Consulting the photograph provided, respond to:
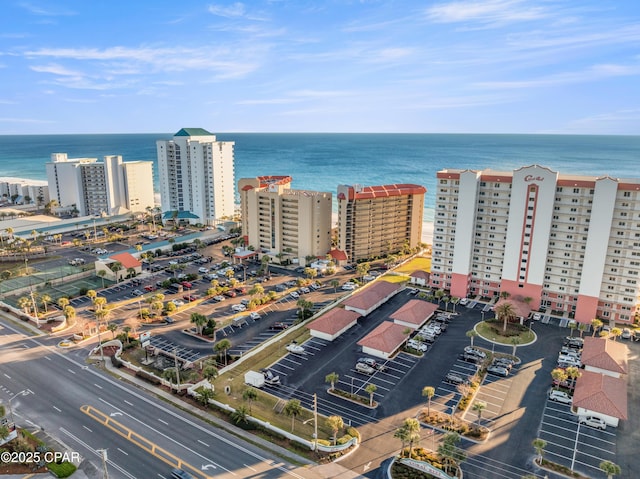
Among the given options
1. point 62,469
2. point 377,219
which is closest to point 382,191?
point 377,219

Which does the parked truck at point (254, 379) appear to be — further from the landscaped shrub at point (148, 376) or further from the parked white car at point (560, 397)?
the parked white car at point (560, 397)

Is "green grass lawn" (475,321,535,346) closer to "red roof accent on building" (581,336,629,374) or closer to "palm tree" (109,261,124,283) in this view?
"red roof accent on building" (581,336,629,374)

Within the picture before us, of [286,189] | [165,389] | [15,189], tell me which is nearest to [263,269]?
[286,189]

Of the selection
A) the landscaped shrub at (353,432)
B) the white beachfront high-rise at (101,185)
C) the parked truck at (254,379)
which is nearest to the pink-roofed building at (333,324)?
the parked truck at (254,379)

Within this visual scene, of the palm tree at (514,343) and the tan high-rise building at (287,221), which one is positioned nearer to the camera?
the palm tree at (514,343)

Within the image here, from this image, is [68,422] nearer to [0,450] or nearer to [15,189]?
[0,450]
